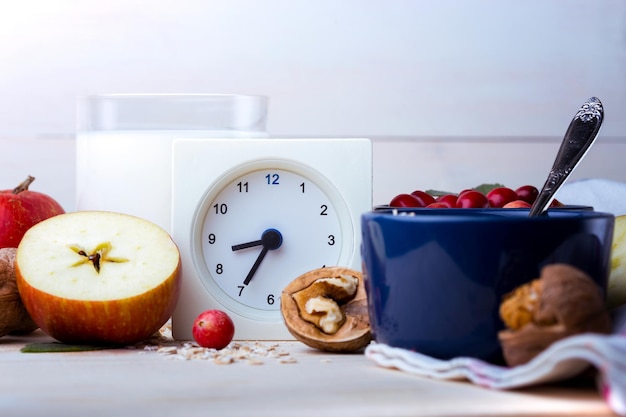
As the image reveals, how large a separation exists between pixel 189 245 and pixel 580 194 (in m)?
0.57

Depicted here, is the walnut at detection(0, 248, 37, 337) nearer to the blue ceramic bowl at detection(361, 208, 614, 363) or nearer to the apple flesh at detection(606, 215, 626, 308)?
the blue ceramic bowl at detection(361, 208, 614, 363)

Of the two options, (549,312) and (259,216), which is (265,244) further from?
Result: (549,312)

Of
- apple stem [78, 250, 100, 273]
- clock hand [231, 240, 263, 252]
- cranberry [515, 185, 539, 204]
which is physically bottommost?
apple stem [78, 250, 100, 273]

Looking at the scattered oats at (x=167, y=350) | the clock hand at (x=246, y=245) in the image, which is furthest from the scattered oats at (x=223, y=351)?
the clock hand at (x=246, y=245)

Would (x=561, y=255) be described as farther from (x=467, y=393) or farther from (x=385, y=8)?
(x=385, y=8)

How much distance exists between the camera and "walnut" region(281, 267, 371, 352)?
2.74ft

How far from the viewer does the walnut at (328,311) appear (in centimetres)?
83

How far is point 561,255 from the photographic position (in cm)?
68

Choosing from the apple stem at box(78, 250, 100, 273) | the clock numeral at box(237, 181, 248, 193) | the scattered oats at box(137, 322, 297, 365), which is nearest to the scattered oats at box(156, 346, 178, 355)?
the scattered oats at box(137, 322, 297, 365)

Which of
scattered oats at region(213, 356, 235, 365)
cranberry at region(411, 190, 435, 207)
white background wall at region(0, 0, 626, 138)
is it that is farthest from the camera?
white background wall at region(0, 0, 626, 138)

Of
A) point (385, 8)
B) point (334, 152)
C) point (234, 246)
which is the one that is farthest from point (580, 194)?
point (385, 8)

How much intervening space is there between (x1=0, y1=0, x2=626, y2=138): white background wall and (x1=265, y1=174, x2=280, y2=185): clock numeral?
27.1 inches

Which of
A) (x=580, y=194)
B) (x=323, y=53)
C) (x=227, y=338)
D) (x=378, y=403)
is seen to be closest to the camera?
(x=378, y=403)

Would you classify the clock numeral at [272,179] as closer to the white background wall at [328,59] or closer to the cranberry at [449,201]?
the cranberry at [449,201]
